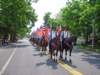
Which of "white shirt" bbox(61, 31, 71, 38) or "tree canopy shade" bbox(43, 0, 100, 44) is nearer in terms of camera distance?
"white shirt" bbox(61, 31, 71, 38)

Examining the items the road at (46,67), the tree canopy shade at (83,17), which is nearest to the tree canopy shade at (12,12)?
the tree canopy shade at (83,17)

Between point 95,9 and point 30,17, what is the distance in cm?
4405

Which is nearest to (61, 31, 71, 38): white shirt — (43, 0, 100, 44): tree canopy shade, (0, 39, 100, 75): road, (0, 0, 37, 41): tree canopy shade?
(0, 39, 100, 75): road

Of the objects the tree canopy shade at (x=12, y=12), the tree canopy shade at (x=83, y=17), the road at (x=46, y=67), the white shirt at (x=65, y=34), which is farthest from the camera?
the tree canopy shade at (x=12, y=12)

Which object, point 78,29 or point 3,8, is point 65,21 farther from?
point 3,8

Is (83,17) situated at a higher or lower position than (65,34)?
higher

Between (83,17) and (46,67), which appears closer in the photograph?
(46,67)

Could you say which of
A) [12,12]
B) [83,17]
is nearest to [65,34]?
[83,17]

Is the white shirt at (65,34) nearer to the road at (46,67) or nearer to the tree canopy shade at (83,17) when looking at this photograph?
the road at (46,67)

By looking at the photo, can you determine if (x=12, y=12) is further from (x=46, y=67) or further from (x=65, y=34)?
(x=46, y=67)

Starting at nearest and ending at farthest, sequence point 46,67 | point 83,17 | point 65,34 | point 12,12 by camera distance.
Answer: point 46,67
point 65,34
point 83,17
point 12,12

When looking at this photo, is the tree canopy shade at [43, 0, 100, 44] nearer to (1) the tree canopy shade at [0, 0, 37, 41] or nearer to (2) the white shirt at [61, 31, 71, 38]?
(1) the tree canopy shade at [0, 0, 37, 41]

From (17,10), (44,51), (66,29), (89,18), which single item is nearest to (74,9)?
(17,10)

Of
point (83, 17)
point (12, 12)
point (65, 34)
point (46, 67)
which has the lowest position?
point (46, 67)
